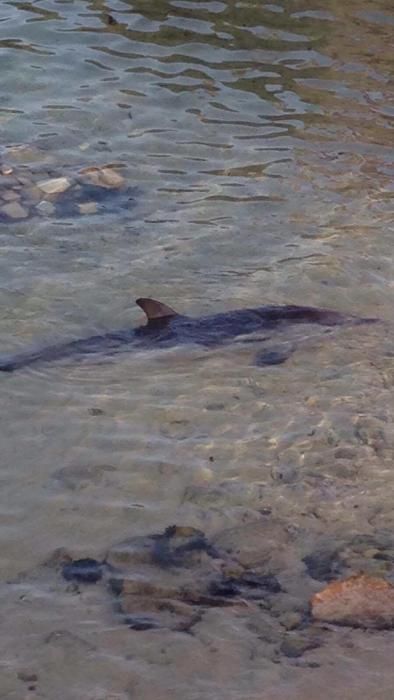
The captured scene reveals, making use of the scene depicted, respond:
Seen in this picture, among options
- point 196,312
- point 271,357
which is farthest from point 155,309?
point 271,357

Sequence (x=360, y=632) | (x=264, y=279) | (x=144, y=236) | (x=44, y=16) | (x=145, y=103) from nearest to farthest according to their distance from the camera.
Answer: (x=360, y=632) < (x=264, y=279) < (x=144, y=236) < (x=145, y=103) < (x=44, y=16)

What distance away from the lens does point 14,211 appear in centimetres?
845

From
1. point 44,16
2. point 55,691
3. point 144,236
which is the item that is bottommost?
point 55,691

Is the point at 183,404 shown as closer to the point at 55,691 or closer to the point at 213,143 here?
the point at 55,691

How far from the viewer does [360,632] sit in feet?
15.6

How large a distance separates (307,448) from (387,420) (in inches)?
20.7

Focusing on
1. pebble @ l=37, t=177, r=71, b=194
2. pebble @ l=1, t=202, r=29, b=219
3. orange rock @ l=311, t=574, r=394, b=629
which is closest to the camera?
orange rock @ l=311, t=574, r=394, b=629

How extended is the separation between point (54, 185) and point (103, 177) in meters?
0.43

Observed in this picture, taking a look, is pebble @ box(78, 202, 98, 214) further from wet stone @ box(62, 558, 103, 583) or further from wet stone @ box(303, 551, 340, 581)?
wet stone @ box(303, 551, 340, 581)

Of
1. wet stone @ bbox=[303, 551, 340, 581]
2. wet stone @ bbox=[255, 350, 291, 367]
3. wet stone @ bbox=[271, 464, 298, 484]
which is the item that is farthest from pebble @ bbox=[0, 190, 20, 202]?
wet stone @ bbox=[303, 551, 340, 581]

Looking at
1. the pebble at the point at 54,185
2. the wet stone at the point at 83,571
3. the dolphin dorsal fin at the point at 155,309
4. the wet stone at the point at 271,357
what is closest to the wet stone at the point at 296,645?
the wet stone at the point at 83,571

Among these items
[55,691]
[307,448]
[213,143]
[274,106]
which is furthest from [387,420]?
[274,106]

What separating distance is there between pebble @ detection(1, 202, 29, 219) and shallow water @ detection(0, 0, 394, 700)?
9 cm

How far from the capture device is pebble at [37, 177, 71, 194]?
Answer: 8834mm
